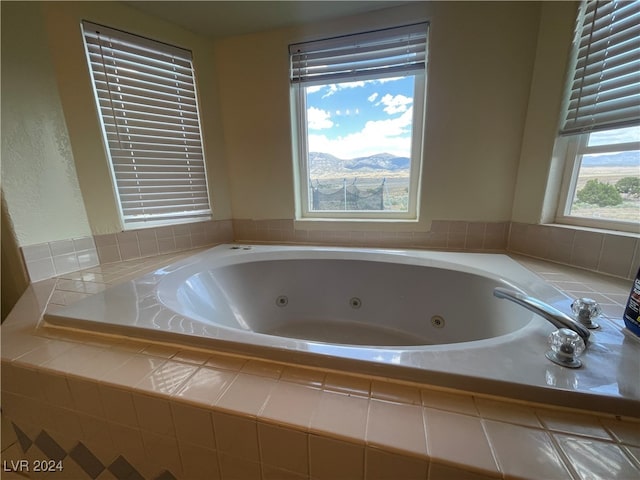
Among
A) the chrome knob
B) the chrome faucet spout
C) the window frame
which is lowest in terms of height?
the chrome knob

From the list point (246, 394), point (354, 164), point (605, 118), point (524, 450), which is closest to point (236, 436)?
point (246, 394)

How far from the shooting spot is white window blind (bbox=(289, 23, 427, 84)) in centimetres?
135

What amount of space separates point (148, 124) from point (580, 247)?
7.70 feet

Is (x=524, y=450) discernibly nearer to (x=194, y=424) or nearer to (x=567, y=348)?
(x=567, y=348)

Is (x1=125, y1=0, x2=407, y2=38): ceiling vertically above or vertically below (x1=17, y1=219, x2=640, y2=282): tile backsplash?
above

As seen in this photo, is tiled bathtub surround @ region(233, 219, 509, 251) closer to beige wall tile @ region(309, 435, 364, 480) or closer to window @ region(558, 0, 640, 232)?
window @ region(558, 0, 640, 232)

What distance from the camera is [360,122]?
1.55m

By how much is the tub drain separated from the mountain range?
91 centimetres

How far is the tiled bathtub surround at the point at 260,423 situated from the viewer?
417 mm

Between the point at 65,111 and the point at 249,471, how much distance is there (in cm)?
168

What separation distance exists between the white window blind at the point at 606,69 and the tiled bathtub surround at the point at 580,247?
0.46 meters

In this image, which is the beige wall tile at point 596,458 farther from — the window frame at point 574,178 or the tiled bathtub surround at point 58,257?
the tiled bathtub surround at point 58,257

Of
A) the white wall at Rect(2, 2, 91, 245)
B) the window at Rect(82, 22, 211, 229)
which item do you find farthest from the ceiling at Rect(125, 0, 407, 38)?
the white wall at Rect(2, 2, 91, 245)

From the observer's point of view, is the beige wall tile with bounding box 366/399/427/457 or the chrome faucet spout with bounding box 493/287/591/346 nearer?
the beige wall tile with bounding box 366/399/427/457
